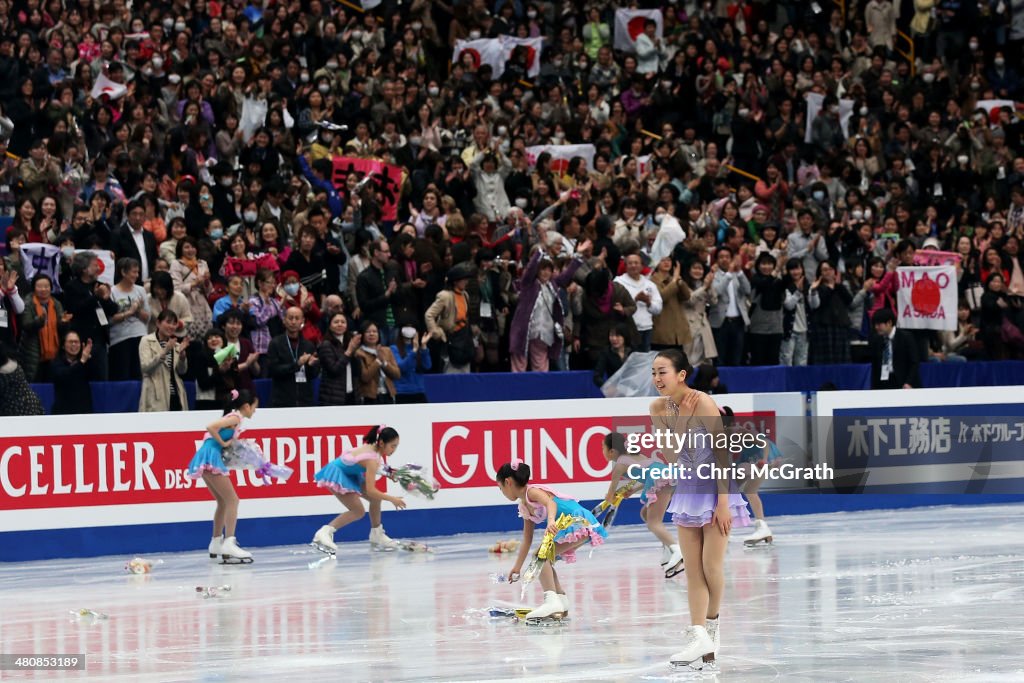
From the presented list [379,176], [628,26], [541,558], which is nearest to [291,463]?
[379,176]

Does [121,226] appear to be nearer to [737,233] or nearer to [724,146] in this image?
[737,233]

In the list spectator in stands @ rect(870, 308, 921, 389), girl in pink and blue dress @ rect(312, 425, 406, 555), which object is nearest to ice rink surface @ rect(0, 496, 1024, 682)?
girl in pink and blue dress @ rect(312, 425, 406, 555)

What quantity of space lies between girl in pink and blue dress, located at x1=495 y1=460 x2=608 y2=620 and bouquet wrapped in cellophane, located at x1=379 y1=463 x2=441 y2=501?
14.6 feet

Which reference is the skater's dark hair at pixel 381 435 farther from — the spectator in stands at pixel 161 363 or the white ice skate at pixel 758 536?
the white ice skate at pixel 758 536

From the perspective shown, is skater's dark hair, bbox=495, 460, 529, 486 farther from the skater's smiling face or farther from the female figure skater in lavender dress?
the skater's smiling face

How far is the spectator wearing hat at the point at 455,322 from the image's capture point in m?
20.0

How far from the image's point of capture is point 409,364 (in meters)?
19.7

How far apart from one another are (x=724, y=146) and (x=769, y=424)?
8.19 meters

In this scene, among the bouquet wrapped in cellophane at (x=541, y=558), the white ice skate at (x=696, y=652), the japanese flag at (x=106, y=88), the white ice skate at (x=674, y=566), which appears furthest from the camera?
the japanese flag at (x=106, y=88)

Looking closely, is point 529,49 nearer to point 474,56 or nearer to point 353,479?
point 474,56

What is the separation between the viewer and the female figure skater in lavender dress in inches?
421

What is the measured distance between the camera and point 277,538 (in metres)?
18.6

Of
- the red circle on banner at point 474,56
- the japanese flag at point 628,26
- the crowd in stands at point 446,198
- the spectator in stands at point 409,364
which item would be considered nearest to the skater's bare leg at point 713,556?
the crowd in stands at point 446,198

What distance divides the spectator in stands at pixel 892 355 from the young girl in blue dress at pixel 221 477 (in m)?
9.07
